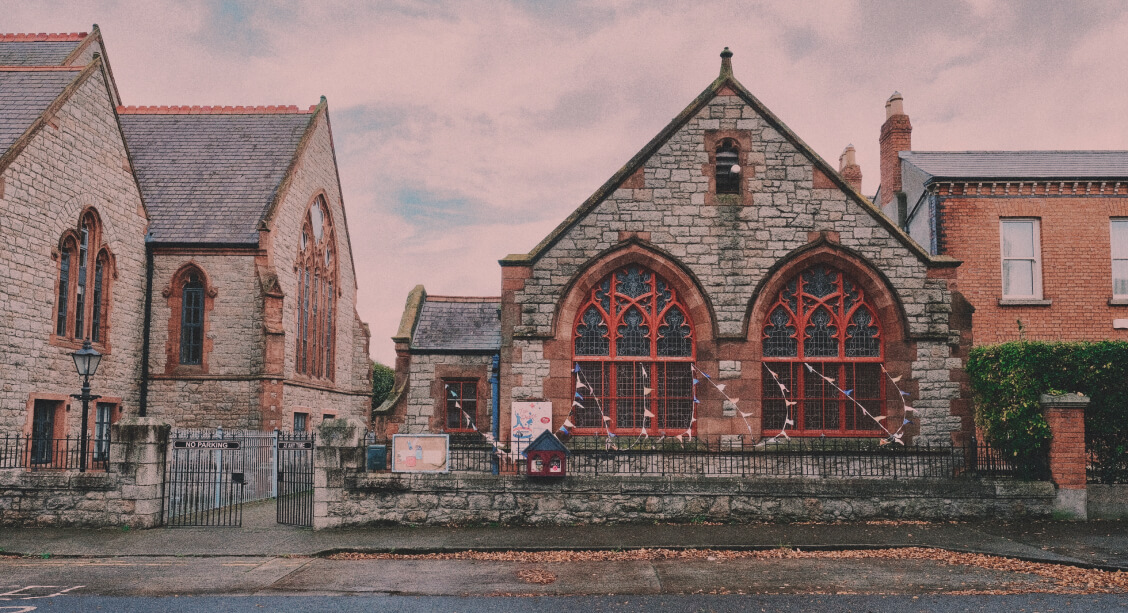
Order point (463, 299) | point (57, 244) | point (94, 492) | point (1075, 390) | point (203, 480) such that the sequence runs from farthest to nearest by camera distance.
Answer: point (463, 299) < point (57, 244) < point (203, 480) < point (1075, 390) < point (94, 492)

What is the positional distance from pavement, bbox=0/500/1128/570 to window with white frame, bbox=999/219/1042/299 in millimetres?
8207

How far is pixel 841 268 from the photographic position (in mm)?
16547

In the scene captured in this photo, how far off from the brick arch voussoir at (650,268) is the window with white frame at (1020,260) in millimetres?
8988

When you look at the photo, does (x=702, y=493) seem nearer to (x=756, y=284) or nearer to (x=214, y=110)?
(x=756, y=284)

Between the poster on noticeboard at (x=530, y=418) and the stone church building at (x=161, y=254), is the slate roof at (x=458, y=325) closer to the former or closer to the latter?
the stone church building at (x=161, y=254)

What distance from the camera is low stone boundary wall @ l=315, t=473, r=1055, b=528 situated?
1338 centimetres

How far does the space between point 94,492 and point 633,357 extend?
9.67m

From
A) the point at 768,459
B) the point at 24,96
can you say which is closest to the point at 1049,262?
the point at 768,459

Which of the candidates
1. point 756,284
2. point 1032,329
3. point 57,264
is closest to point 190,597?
point 756,284

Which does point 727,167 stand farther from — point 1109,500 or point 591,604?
point 591,604

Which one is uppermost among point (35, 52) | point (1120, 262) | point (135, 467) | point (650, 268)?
point (35, 52)

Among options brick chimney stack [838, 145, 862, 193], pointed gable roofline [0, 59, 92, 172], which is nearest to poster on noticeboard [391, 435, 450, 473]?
pointed gable roofline [0, 59, 92, 172]

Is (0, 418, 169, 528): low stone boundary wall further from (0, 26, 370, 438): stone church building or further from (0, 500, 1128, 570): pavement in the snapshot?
(0, 26, 370, 438): stone church building

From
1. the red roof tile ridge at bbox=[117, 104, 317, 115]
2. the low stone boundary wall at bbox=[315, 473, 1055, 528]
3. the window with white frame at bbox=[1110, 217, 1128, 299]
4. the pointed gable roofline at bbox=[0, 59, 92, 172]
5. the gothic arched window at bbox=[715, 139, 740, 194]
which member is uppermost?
the red roof tile ridge at bbox=[117, 104, 317, 115]
